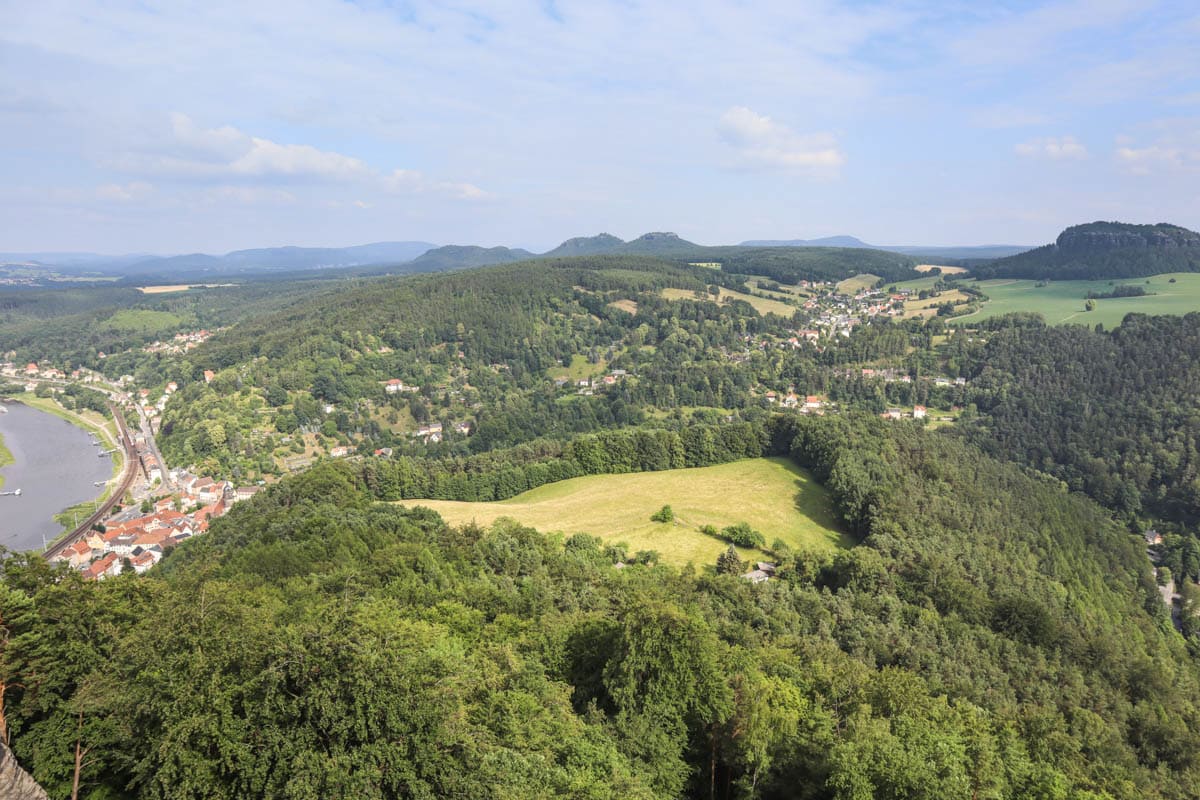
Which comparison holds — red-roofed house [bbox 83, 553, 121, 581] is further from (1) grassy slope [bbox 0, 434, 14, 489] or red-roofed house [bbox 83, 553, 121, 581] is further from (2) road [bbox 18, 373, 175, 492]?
(1) grassy slope [bbox 0, 434, 14, 489]

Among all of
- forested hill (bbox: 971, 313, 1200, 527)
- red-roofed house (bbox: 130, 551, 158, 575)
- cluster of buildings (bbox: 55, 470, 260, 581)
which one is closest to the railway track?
cluster of buildings (bbox: 55, 470, 260, 581)

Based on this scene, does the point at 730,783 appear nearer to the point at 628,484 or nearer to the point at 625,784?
the point at 625,784

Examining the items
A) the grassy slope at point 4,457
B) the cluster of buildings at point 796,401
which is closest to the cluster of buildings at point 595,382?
the cluster of buildings at point 796,401

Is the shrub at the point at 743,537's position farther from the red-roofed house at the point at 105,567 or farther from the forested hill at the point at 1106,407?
the forested hill at the point at 1106,407

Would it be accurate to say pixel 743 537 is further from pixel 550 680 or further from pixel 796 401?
pixel 796 401

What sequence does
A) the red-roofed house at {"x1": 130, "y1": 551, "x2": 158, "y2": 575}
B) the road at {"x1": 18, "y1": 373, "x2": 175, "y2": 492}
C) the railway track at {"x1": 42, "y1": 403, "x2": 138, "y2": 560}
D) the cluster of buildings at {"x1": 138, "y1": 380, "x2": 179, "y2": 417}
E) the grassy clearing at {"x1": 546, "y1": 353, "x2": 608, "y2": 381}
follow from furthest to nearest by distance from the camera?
the grassy clearing at {"x1": 546, "y1": 353, "x2": 608, "y2": 381} → the cluster of buildings at {"x1": 138, "y1": 380, "x2": 179, "y2": 417} → the road at {"x1": 18, "y1": 373, "x2": 175, "y2": 492} → the railway track at {"x1": 42, "y1": 403, "x2": 138, "y2": 560} → the red-roofed house at {"x1": 130, "y1": 551, "x2": 158, "y2": 575}

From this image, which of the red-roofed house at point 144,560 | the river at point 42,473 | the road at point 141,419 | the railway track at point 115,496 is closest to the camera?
the red-roofed house at point 144,560

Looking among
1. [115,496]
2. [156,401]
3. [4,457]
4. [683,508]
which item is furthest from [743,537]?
[156,401]
